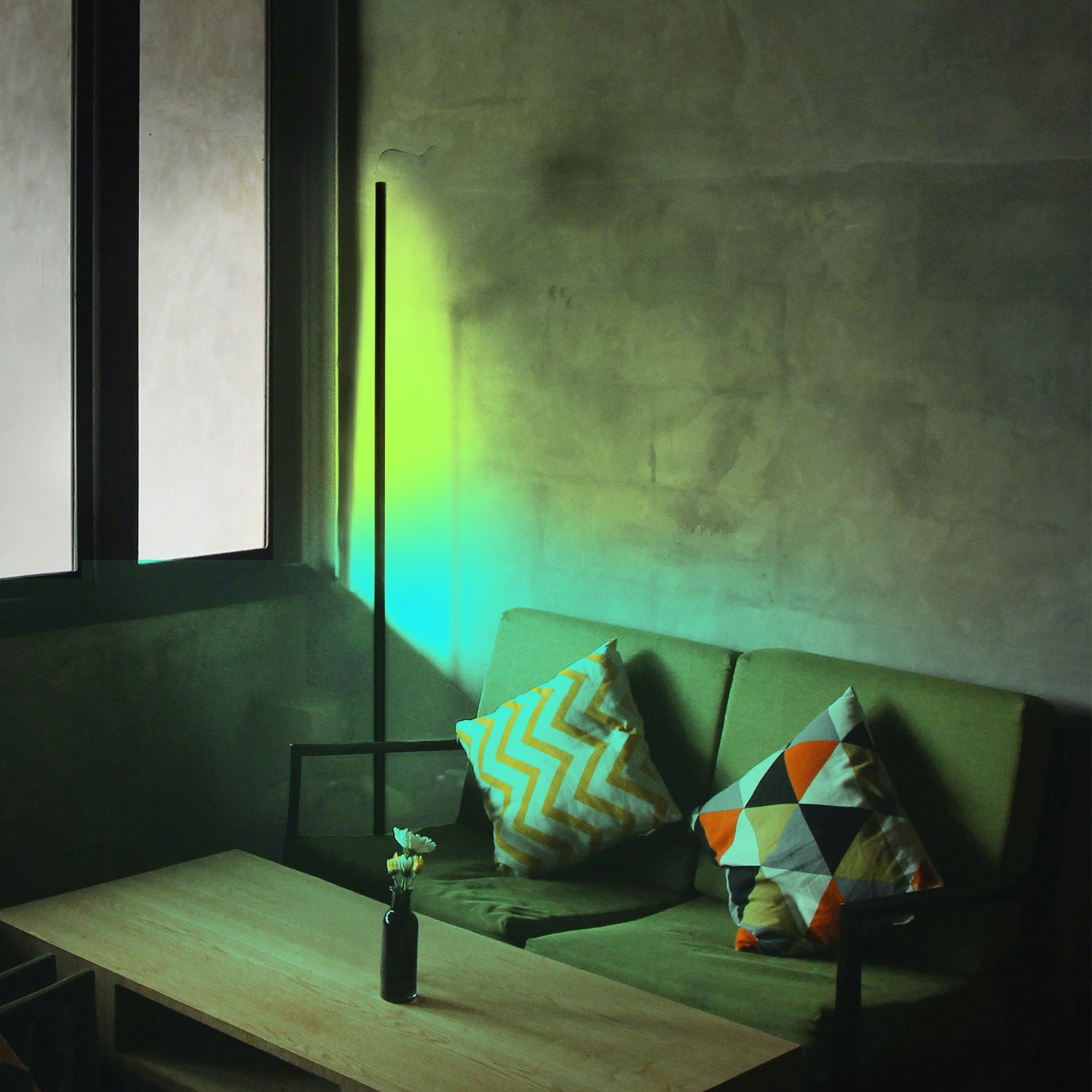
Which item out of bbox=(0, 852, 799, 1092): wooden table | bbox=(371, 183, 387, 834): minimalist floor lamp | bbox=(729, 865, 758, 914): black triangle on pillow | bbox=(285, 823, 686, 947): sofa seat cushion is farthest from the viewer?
bbox=(371, 183, 387, 834): minimalist floor lamp

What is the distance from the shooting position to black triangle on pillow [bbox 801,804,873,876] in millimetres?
2693

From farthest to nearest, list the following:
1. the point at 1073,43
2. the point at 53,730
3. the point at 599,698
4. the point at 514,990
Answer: the point at 53,730 → the point at 599,698 → the point at 1073,43 → the point at 514,990

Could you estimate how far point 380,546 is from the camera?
12.3 ft

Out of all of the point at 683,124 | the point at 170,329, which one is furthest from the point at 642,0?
the point at 170,329

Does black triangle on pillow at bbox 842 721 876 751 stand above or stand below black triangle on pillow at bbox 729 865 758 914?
above

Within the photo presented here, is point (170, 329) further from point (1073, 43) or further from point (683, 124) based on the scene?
point (1073, 43)

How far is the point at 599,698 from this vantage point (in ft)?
10.5

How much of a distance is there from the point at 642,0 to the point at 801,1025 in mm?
2402

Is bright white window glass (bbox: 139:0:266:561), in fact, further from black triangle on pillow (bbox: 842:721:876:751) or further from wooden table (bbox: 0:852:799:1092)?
black triangle on pillow (bbox: 842:721:876:751)

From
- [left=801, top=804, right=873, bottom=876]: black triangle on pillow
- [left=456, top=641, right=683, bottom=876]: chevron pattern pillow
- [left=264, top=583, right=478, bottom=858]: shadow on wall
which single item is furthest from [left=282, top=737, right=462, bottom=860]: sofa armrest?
[left=801, top=804, right=873, bottom=876]: black triangle on pillow

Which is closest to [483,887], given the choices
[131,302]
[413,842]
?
Answer: [413,842]

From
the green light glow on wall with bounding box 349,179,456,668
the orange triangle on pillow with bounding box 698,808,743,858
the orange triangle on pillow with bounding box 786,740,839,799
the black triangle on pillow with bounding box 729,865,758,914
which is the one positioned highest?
the green light glow on wall with bounding box 349,179,456,668

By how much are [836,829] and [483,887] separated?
0.84 metres

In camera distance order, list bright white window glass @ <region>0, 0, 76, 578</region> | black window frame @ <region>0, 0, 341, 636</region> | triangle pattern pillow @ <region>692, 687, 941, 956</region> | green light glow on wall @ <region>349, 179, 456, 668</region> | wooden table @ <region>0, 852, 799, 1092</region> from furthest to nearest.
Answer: green light glow on wall @ <region>349, 179, 456, 668</region>, black window frame @ <region>0, 0, 341, 636</region>, bright white window glass @ <region>0, 0, 76, 578</region>, triangle pattern pillow @ <region>692, 687, 941, 956</region>, wooden table @ <region>0, 852, 799, 1092</region>
